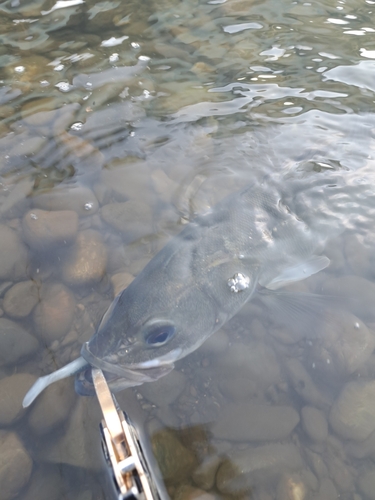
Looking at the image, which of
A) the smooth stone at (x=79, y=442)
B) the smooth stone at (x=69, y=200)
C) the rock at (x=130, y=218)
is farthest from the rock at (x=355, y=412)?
the smooth stone at (x=69, y=200)

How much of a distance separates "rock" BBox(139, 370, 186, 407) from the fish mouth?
501 millimetres

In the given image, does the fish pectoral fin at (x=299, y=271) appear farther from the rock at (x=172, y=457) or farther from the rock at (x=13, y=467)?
the rock at (x=13, y=467)

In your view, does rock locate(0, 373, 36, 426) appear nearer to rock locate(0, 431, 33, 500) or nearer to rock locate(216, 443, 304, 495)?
rock locate(0, 431, 33, 500)

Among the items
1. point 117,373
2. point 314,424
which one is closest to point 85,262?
point 117,373

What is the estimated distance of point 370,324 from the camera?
4.26 m

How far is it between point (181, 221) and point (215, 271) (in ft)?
3.90

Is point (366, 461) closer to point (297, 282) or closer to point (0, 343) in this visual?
point (297, 282)

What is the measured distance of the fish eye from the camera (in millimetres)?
3221

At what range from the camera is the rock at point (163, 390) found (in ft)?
12.2

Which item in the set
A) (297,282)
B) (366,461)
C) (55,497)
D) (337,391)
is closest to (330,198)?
(297,282)

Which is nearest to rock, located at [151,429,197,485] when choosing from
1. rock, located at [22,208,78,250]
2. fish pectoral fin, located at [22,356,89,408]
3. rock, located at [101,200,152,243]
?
fish pectoral fin, located at [22,356,89,408]

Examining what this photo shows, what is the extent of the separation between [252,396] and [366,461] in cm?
102

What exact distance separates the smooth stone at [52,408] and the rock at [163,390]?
1.94ft

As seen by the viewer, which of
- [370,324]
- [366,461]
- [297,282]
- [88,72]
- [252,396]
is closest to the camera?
[366,461]
